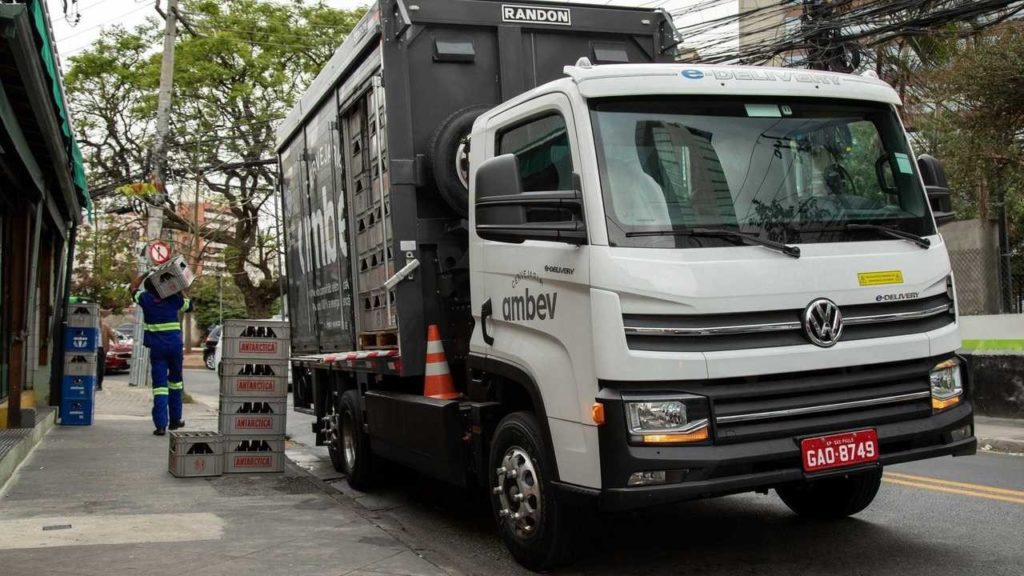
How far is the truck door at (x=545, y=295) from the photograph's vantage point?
4.91 metres

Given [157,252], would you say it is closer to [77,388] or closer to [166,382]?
[77,388]

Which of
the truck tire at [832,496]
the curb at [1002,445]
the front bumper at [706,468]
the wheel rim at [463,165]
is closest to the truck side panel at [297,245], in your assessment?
the wheel rim at [463,165]

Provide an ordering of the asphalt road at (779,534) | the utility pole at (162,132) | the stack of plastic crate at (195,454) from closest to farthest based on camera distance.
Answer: the asphalt road at (779,534) < the stack of plastic crate at (195,454) < the utility pole at (162,132)

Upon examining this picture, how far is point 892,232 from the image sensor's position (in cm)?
525

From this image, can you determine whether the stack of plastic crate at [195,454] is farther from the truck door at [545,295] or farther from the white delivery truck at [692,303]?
the truck door at [545,295]

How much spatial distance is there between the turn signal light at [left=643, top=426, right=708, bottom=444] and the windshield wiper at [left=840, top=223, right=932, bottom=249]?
4.49ft

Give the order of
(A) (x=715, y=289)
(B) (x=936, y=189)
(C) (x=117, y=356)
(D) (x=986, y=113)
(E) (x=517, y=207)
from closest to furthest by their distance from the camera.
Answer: (A) (x=715, y=289), (E) (x=517, y=207), (B) (x=936, y=189), (D) (x=986, y=113), (C) (x=117, y=356)

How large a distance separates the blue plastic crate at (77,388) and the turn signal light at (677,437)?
10836 mm

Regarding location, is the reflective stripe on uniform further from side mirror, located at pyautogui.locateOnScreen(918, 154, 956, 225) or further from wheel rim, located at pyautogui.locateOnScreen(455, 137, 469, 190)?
side mirror, located at pyautogui.locateOnScreen(918, 154, 956, 225)

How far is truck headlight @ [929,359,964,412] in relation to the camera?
204 inches

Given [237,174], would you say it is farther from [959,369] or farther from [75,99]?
[959,369]

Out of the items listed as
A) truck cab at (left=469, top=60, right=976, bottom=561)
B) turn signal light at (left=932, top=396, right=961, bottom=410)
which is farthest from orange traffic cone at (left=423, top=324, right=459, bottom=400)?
turn signal light at (left=932, top=396, right=961, bottom=410)

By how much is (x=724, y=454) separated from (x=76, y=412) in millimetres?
11200

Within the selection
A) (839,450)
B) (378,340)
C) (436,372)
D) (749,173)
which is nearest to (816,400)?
(839,450)
